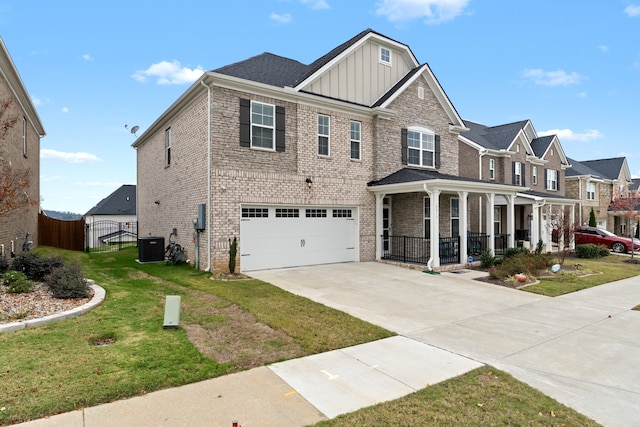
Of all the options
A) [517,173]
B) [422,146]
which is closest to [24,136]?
[422,146]

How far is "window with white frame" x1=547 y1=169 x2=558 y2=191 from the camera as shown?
27.8 meters

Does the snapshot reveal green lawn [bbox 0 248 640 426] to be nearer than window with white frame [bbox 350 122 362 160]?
Yes

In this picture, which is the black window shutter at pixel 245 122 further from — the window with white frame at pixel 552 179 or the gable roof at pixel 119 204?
the gable roof at pixel 119 204

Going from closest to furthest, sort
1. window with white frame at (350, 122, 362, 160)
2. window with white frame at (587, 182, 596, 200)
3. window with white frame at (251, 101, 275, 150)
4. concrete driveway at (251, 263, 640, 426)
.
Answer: concrete driveway at (251, 263, 640, 426) → window with white frame at (251, 101, 275, 150) → window with white frame at (350, 122, 362, 160) → window with white frame at (587, 182, 596, 200)

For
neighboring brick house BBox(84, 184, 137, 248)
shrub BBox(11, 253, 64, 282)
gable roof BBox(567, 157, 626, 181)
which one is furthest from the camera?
gable roof BBox(567, 157, 626, 181)

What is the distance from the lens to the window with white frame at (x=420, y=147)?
16.2m

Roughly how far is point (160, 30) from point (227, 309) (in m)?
11.6

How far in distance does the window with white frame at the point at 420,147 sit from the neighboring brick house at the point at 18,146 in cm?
1397

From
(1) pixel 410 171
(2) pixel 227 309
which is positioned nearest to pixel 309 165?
(1) pixel 410 171

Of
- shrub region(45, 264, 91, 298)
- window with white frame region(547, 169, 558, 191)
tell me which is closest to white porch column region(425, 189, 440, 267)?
shrub region(45, 264, 91, 298)

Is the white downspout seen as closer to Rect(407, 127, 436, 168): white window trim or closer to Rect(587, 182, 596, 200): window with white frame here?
Rect(407, 127, 436, 168): white window trim

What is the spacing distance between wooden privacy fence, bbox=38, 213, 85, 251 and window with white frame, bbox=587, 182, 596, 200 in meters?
40.3

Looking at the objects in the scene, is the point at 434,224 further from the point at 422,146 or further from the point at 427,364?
the point at 427,364

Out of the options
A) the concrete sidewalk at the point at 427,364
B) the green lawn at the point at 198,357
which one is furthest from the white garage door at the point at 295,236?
the green lawn at the point at 198,357
